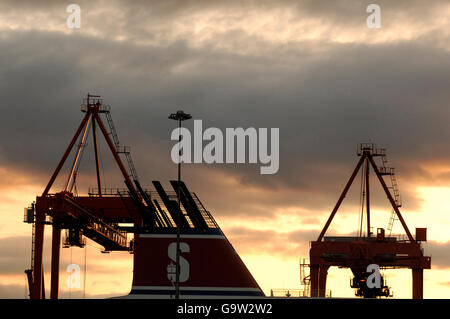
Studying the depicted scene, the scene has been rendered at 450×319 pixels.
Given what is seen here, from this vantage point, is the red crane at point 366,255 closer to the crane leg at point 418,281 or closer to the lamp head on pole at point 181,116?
the crane leg at point 418,281

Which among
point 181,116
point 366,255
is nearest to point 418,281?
point 366,255

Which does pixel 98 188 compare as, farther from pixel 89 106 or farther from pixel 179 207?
pixel 179 207

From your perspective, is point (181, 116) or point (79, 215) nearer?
point (181, 116)

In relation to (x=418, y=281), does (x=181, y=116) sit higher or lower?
higher

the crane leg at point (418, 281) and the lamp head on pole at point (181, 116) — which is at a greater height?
the lamp head on pole at point (181, 116)

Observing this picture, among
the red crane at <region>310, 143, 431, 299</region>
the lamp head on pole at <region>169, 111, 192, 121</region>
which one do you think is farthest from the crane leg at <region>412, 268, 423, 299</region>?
the lamp head on pole at <region>169, 111, 192, 121</region>

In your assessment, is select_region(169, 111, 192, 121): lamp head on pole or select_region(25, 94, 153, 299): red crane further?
select_region(25, 94, 153, 299): red crane

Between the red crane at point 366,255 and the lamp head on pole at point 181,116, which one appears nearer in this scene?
the lamp head on pole at point 181,116

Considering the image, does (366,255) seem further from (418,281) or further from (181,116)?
(181,116)

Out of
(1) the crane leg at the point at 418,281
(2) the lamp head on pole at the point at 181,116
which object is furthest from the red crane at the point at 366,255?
(2) the lamp head on pole at the point at 181,116

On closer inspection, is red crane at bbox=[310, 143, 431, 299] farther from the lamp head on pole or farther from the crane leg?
the lamp head on pole

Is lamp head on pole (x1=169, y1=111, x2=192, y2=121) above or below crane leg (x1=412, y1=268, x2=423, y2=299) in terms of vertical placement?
above

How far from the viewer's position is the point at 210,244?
47.1 m
